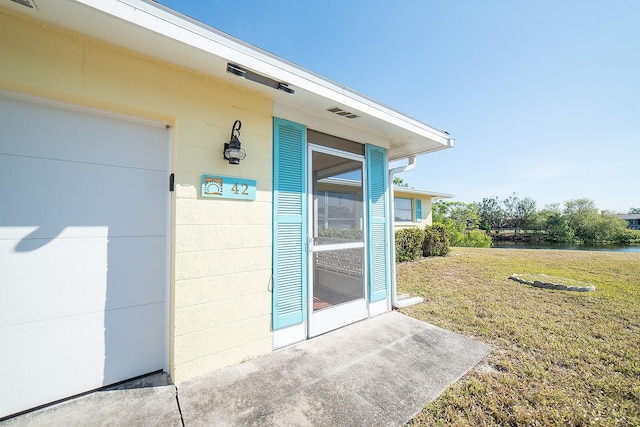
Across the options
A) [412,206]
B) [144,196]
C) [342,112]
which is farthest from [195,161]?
[412,206]

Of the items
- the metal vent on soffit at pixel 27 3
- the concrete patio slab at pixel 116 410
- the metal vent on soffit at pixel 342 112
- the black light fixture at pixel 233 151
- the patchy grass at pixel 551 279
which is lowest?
the concrete patio slab at pixel 116 410

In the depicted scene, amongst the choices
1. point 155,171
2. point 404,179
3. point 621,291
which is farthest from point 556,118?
point 404,179

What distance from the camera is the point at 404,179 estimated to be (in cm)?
2467

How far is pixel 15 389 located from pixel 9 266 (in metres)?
0.87

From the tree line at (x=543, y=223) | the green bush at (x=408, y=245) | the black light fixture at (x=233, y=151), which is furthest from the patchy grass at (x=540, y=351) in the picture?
the tree line at (x=543, y=223)

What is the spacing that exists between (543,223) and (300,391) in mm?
36342

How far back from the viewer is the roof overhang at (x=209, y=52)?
1479 mm

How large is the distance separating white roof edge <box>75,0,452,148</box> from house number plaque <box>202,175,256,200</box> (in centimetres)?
100

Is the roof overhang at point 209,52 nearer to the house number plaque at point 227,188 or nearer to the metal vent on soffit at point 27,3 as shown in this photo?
the metal vent on soffit at point 27,3

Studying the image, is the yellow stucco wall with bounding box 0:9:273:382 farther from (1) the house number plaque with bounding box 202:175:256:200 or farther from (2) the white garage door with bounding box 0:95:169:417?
(2) the white garage door with bounding box 0:95:169:417

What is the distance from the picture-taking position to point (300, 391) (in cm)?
190

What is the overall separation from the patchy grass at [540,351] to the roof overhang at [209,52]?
2.88 metres

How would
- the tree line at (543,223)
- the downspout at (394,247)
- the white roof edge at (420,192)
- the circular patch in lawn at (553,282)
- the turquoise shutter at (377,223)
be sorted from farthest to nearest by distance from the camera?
the tree line at (543,223), the white roof edge at (420,192), the circular patch in lawn at (553,282), the downspout at (394,247), the turquoise shutter at (377,223)

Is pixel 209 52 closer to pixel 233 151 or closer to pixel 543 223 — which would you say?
pixel 233 151
